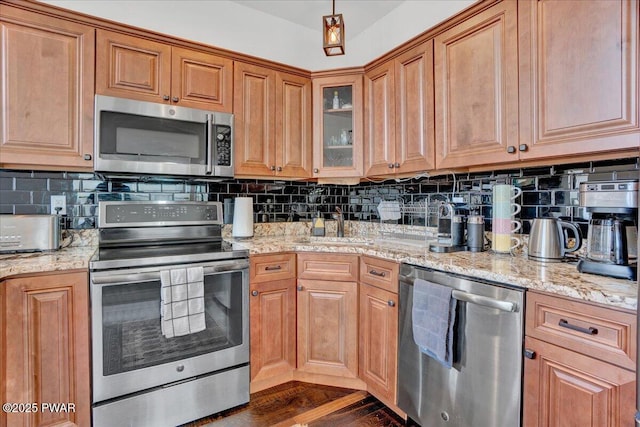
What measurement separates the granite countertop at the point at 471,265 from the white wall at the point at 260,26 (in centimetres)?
154

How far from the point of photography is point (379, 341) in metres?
1.88

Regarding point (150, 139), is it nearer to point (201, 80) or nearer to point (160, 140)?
point (160, 140)

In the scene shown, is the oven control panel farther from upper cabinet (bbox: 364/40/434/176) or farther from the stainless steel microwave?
upper cabinet (bbox: 364/40/434/176)

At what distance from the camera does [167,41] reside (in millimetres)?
2000

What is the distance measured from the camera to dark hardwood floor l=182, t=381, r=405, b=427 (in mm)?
1767

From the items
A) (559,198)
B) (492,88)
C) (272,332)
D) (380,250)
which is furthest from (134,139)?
(559,198)

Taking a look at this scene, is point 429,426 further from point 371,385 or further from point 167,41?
point 167,41

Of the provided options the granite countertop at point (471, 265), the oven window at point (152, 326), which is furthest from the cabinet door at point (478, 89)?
the oven window at point (152, 326)

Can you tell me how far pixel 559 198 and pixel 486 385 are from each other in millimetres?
983

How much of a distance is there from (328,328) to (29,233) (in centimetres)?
175

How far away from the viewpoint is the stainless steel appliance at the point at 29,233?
64.8 inches

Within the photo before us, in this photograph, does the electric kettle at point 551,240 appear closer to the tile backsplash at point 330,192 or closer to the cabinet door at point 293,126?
the tile backsplash at point 330,192

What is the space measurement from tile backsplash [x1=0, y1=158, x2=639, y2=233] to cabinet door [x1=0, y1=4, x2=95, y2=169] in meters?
0.22

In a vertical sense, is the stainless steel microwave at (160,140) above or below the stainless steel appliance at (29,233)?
above
